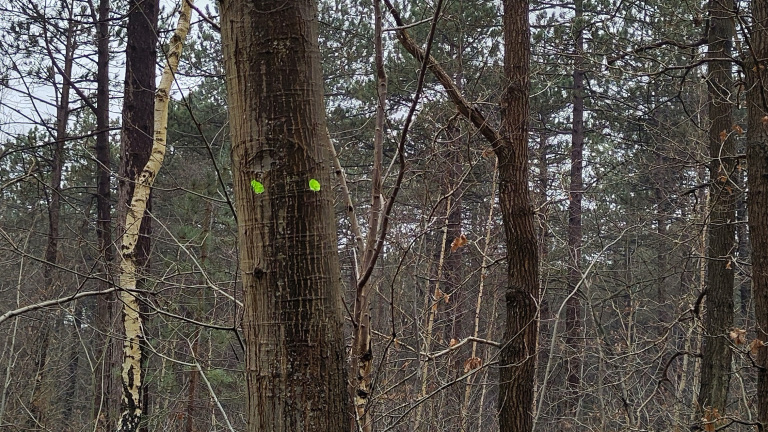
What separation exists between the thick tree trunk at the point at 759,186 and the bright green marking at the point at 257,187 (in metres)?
4.56

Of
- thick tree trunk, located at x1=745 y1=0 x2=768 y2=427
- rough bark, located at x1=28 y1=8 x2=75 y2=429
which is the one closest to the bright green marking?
thick tree trunk, located at x1=745 y1=0 x2=768 y2=427

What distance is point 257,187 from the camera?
4.50 ft

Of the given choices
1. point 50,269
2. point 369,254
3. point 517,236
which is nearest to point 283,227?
point 369,254

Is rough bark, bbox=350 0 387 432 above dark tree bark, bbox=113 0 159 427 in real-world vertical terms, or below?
below

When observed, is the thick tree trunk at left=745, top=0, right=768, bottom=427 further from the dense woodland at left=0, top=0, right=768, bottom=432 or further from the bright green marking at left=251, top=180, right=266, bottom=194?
the bright green marking at left=251, top=180, right=266, bottom=194

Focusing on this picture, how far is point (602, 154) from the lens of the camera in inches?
575

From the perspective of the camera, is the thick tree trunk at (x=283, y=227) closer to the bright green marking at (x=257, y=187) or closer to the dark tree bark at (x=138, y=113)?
the bright green marking at (x=257, y=187)

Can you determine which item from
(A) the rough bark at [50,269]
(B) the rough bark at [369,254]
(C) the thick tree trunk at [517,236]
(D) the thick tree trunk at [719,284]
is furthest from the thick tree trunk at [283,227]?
(A) the rough bark at [50,269]

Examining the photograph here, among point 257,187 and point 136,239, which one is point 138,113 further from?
point 257,187

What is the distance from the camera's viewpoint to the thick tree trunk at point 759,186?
185 inches

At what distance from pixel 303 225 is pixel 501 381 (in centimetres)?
326

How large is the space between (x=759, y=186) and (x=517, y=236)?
2119 millimetres

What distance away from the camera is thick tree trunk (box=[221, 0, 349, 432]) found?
1.35 metres

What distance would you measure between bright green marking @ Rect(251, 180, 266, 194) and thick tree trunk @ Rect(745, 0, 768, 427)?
4.56 m
